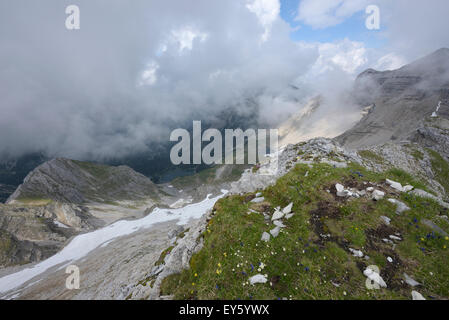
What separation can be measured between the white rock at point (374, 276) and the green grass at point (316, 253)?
0.18 m

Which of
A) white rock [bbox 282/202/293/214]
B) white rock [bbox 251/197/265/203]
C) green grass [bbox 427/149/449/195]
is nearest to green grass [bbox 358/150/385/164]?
green grass [bbox 427/149/449/195]

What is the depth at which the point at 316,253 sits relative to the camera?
26.7 feet

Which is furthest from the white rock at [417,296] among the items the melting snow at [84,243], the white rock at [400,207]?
the melting snow at [84,243]

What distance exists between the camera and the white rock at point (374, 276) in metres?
6.51

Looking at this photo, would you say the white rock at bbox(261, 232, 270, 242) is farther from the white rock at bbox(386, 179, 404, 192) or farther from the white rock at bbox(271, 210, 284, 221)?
the white rock at bbox(386, 179, 404, 192)

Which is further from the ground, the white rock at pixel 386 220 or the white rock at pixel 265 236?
the white rock at pixel 386 220

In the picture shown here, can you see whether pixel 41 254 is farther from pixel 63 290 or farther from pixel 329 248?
pixel 329 248

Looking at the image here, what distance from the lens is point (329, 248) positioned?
816 cm

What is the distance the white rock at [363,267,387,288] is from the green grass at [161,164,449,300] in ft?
0.60

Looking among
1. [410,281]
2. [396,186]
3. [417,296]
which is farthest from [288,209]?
[396,186]

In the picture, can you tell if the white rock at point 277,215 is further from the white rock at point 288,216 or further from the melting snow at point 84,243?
the melting snow at point 84,243

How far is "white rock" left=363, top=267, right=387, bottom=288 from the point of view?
6.51 meters
